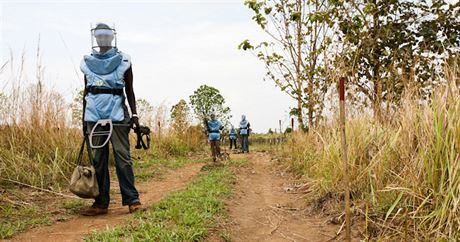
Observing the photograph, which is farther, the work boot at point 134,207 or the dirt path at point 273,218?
the work boot at point 134,207

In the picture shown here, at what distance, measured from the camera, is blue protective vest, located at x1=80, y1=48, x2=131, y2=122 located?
12.5 ft

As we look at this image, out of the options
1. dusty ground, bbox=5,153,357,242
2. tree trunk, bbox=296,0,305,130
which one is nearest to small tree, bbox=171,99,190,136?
tree trunk, bbox=296,0,305,130

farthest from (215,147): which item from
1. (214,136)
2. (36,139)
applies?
(36,139)

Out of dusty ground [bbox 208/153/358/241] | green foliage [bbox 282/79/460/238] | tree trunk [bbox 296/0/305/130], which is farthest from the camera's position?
tree trunk [bbox 296/0/305/130]

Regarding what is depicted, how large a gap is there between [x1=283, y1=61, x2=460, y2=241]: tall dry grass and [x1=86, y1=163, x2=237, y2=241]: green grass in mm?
1254

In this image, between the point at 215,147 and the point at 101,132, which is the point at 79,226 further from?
the point at 215,147

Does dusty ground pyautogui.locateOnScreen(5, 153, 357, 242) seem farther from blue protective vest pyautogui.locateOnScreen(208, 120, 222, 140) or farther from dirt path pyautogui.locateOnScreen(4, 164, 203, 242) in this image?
blue protective vest pyautogui.locateOnScreen(208, 120, 222, 140)

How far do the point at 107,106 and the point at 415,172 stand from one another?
268 centimetres

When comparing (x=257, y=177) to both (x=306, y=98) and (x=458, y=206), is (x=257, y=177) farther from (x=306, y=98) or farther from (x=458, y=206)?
(x=458, y=206)

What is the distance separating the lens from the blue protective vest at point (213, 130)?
414 inches

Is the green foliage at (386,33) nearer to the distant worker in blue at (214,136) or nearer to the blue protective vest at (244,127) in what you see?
the distant worker in blue at (214,136)

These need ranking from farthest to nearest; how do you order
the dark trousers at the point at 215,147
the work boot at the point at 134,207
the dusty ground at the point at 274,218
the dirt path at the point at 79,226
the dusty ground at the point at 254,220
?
1. the dark trousers at the point at 215,147
2. the work boot at the point at 134,207
3. the dusty ground at the point at 274,218
4. the dusty ground at the point at 254,220
5. the dirt path at the point at 79,226

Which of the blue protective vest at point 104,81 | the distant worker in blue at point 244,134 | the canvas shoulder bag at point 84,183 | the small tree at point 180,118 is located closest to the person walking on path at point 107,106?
the blue protective vest at point 104,81

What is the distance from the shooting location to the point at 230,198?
4.88 meters
